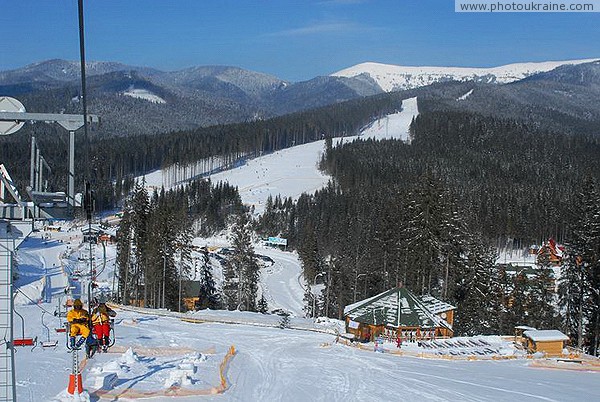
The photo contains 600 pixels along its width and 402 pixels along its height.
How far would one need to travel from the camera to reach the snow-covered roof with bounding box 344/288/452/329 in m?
31.9

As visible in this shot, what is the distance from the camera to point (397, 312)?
3198 centimetres

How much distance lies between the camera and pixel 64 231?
283 feet

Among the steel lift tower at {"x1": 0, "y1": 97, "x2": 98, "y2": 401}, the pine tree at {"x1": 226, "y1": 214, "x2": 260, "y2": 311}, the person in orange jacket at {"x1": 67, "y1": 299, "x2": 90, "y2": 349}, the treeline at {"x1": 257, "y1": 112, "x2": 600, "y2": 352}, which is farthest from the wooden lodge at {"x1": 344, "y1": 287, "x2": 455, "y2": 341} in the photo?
the steel lift tower at {"x1": 0, "y1": 97, "x2": 98, "y2": 401}

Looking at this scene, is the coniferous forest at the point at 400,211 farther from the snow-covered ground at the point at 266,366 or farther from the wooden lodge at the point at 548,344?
the wooden lodge at the point at 548,344

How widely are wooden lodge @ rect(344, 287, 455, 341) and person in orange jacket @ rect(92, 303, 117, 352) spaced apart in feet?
66.5

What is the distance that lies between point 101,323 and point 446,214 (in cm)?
3141

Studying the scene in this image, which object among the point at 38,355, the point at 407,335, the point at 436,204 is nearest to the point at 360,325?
the point at 407,335

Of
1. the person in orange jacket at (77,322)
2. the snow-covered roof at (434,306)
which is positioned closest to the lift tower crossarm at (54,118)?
the person in orange jacket at (77,322)

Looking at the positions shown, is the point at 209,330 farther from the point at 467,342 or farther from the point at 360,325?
the point at 467,342

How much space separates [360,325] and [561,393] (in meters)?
14.4

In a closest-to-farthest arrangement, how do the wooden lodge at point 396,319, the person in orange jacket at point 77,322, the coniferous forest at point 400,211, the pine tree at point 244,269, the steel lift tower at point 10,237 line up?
the steel lift tower at point 10,237 < the person in orange jacket at point 77,322 < the wooden lodge at point 396,319 < the coniferous forest at point 400,211 < the pine tree at point 244,269

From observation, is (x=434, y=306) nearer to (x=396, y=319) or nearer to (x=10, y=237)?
(x=396, y=319)

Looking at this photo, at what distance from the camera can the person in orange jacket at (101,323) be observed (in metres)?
12.7

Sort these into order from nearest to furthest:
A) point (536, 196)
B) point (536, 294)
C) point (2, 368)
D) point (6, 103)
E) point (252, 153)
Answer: point (6, 103), point (2, 368), point (536, 294), point (536, 196), point (252, 153)
